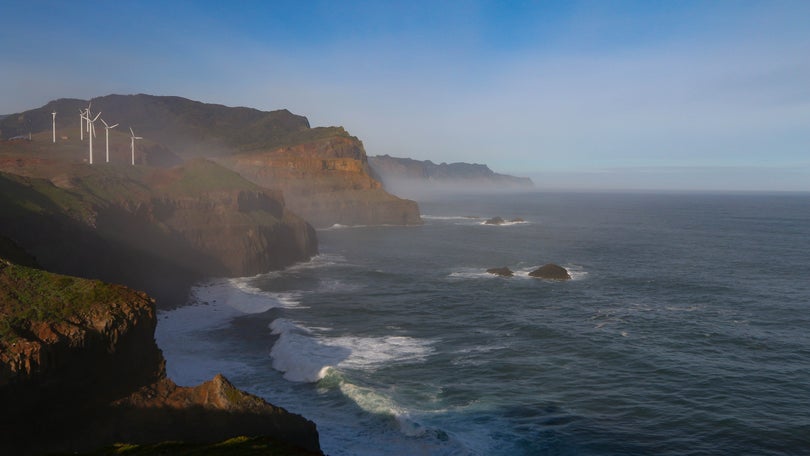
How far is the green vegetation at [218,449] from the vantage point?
15094mm

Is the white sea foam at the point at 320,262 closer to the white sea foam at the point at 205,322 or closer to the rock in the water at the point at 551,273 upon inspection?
the white sea foam at the point at 205,322

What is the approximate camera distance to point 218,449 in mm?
15617

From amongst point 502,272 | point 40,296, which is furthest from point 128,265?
point 502,272

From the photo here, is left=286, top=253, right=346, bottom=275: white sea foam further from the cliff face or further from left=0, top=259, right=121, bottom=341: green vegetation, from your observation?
left=0, top=259, right=121, bottom=341: green vegetation

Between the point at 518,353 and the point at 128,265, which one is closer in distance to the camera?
the point at 518,353

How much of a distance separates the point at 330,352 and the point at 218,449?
69.9ft

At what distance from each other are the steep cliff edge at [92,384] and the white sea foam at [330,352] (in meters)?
11.1

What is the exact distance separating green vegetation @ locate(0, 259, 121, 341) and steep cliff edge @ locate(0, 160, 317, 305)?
21.9 m

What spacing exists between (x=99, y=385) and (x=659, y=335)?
119 feet

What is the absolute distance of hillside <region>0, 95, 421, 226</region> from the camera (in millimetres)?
111750

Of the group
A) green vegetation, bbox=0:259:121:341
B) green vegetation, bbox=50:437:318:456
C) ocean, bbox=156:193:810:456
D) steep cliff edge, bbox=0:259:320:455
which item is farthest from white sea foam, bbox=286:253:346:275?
green vegetation, bbox=50:437:318:456

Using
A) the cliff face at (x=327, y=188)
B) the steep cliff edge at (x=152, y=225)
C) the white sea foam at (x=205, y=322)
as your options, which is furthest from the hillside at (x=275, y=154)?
the white sea foam at (x=205, y=322)

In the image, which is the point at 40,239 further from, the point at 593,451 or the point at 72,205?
Result: the point at 593,451

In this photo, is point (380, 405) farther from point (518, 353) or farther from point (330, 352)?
point (518, 353)
